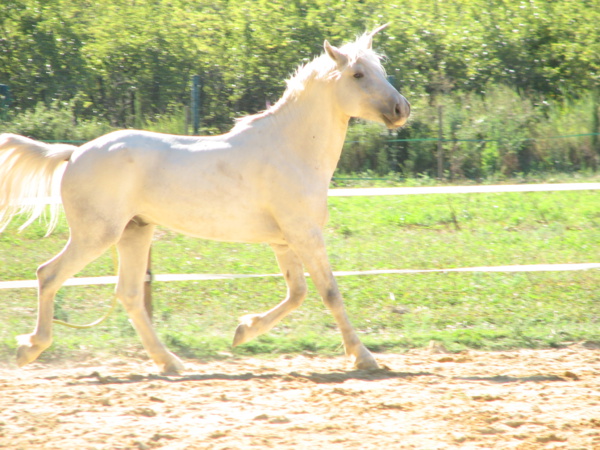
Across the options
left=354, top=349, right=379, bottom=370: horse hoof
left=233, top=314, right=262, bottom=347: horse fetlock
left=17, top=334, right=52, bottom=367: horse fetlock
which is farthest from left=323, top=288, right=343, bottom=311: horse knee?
left=17, top=334, right=52, bottom=367: horse fetlock

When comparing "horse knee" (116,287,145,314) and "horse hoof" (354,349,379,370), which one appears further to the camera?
"horse knee" (116,287,145,314)

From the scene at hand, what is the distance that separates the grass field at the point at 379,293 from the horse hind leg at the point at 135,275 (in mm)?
534

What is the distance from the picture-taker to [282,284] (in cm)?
743

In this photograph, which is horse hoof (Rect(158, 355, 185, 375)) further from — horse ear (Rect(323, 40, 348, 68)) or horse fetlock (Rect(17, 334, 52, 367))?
horse ear (Rect(323, 40, 348, 68))

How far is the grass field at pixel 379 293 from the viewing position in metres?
6.12

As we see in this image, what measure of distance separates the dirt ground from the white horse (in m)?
0.36

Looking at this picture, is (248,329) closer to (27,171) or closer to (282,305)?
(282,305)

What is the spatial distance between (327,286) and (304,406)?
44.8 inches

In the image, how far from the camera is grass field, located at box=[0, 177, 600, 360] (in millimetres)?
6121

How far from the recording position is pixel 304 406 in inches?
166

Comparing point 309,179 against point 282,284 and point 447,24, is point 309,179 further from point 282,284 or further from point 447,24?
point 447,24

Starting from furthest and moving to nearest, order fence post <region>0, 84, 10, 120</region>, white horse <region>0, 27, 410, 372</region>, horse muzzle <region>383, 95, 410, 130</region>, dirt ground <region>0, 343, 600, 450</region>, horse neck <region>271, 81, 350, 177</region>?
fence post <region>0, 84, 10, 120</region> < horse neck <region>271, 81, 350, 177</region> < horse muzzle <region>383, 95, 410, 130</region> < white horse <region>0, 27, 410, 372</region> < dirt ground <region>0, 343, 600, 450</region>

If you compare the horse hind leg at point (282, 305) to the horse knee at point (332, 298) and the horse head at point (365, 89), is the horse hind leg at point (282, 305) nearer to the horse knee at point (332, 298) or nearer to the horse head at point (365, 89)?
the horse knee at point (332, 298)

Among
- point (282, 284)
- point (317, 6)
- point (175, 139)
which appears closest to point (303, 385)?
point (175, 139)
